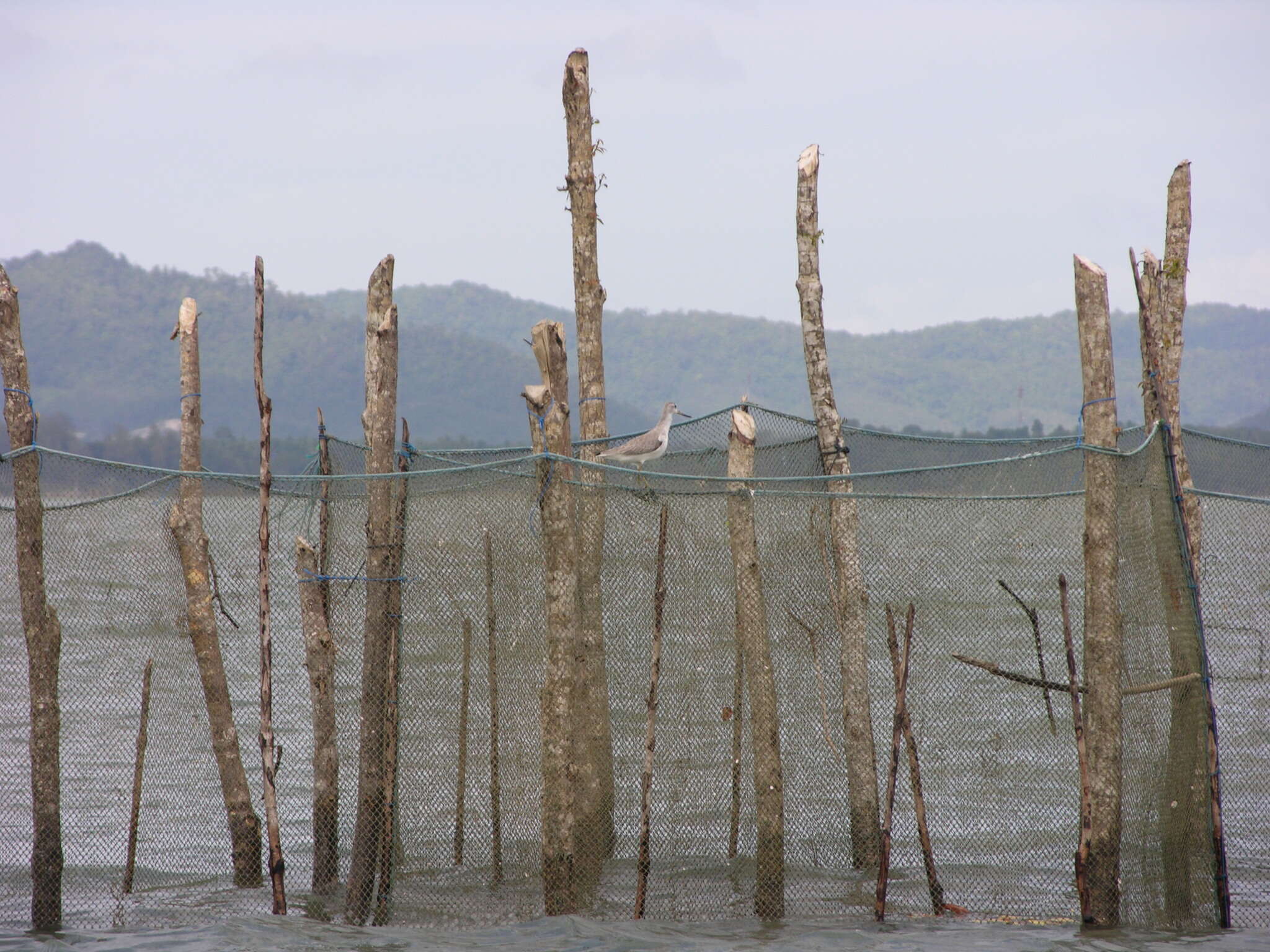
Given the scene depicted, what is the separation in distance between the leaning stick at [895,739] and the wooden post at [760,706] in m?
0.54

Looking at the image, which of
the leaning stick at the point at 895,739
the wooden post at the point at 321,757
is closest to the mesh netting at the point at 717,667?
the leaning stick at the point at 895,739

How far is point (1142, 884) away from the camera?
21.0ft

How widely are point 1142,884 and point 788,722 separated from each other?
199 centimetres

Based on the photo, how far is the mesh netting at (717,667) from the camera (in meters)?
6.50

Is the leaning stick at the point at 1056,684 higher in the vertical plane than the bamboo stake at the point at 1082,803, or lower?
higher

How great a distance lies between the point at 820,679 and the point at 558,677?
4.68 feet

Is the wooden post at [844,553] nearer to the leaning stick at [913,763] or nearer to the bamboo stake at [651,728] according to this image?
the leaning stick at [913,763]

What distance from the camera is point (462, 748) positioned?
21.8ft

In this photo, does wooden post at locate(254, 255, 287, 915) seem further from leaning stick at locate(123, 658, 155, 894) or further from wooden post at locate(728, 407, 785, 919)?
wooden post at locate(728, 407, 785, 919)

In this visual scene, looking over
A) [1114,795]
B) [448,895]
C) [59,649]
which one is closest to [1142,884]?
[1114,795]

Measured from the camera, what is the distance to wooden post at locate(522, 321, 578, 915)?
634cm

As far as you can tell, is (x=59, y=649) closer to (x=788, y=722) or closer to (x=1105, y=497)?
(x=788, y=722)

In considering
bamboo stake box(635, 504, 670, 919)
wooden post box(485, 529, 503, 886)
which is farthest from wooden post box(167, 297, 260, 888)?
bamboo stake box(635, 504, 670, 919)

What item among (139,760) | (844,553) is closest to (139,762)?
(139,760)
